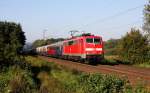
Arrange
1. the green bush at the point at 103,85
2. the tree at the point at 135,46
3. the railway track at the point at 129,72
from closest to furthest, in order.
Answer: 1. the green bush at the point at 103,85
2. the railway track at the point at 129,72
3. the tree at the point at 135,46

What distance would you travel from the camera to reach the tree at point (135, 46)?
130 feet

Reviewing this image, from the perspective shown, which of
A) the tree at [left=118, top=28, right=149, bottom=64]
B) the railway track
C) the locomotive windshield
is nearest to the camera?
the railway track

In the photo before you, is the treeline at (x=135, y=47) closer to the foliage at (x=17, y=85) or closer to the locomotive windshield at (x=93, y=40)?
the locomotive windshield at (x=93, y=40)

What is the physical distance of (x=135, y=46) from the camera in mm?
40156

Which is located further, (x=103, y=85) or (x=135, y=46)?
(x=135, y=46)

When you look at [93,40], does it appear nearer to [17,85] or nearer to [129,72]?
[129,72]

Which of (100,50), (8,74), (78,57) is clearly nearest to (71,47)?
(78,57)

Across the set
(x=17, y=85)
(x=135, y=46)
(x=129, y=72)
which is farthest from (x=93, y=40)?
(x=17, y=85)

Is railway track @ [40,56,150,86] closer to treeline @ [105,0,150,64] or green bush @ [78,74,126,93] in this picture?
green bush @ [78,74,126,93]

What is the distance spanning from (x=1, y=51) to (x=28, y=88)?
799 cm

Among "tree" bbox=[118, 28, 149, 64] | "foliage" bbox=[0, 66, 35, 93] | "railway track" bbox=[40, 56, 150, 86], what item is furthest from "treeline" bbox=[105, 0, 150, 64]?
"foliage" bbox=[0, 66, 35, 93]

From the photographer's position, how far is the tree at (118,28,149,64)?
130 feet

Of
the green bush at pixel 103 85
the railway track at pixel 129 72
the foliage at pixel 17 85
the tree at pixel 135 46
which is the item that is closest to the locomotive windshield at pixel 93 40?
the tree at pixel 135 46

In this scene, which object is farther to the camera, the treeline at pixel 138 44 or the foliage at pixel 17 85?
the treeline at pixel 138 44
